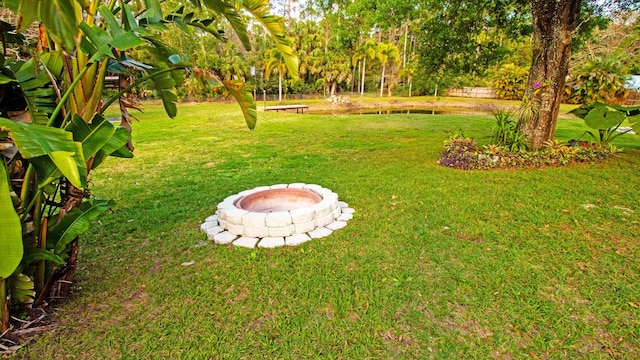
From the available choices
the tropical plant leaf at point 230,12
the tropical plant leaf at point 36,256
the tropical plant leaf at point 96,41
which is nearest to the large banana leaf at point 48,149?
the tropical plant leaf at point 96,41

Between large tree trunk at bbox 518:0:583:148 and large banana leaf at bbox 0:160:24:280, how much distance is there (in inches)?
298

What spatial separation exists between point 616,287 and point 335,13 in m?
8.30

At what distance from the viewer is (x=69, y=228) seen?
2.35 metres

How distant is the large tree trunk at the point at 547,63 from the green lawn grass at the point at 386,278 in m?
1.20

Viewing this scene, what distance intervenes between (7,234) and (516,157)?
7.28m

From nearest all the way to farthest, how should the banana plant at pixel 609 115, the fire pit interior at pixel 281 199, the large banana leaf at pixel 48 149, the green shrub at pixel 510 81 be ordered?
the large banana leaf at pixel 48 149, the fire pit interior at pixel 281 199, the banana plant at pixel 609 115, the green shrub at pixel 510 81

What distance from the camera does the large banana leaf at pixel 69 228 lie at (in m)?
2.34

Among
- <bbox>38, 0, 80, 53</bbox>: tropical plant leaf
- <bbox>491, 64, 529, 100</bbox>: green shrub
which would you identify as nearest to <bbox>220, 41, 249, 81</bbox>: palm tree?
<bbox>491, 64, 529, 100</bbox>: green shrub

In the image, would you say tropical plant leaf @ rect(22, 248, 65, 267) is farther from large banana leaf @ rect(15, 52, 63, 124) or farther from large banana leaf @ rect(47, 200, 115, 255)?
large banana leaf @ rect(15, 52, 63, 124)

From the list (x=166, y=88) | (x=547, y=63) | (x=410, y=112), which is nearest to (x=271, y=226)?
(x=166, y=88)

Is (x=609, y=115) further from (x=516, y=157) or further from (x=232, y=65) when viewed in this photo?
(x=232, y=65)

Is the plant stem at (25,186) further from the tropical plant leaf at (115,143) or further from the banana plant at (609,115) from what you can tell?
the banana plant at (609,115)

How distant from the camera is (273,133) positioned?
1139cm

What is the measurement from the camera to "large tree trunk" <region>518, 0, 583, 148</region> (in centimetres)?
588
